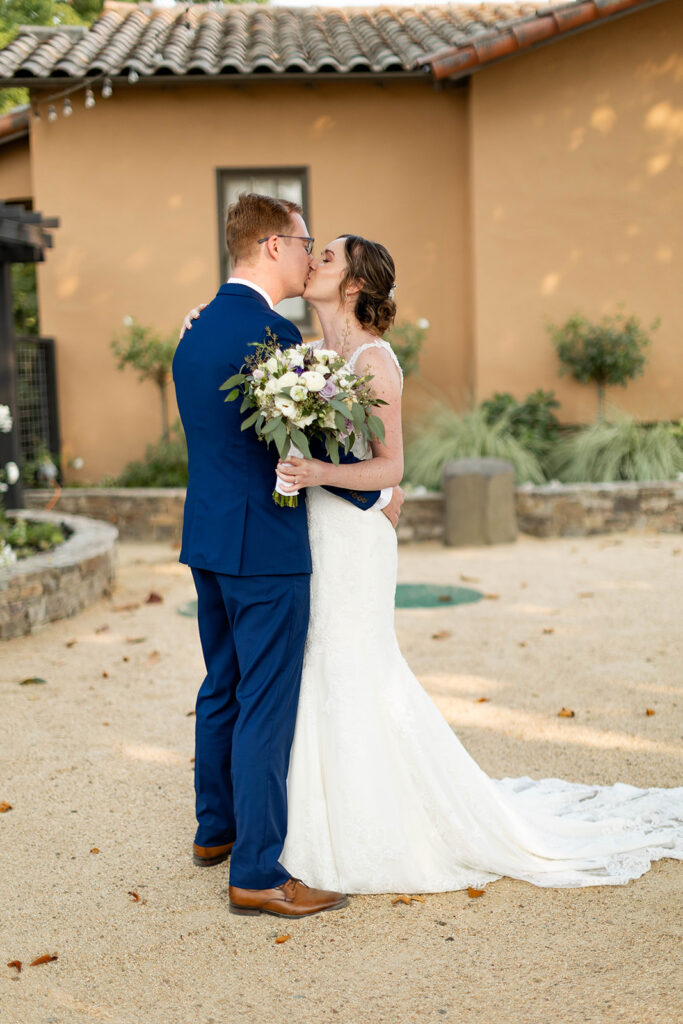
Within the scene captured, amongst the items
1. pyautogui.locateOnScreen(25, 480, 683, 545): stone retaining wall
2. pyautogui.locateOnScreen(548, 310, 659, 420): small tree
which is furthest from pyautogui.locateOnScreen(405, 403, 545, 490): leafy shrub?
pyautogui.locateOnScreen(548, 310, 659, 420): small tree

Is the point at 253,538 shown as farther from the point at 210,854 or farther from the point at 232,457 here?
the point at 210,854

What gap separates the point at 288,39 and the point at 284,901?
11605 mm

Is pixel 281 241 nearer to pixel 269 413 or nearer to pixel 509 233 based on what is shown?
pixel 269 413

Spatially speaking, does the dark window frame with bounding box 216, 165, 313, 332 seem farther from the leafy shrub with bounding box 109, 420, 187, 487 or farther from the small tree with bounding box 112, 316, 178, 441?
the leafy shrub with bounding box 109, 420, 187, 487

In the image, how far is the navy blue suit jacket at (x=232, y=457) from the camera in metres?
2.99

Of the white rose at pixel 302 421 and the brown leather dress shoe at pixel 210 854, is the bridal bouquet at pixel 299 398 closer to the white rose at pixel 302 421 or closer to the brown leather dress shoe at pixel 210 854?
the white rose at pixel 302 421

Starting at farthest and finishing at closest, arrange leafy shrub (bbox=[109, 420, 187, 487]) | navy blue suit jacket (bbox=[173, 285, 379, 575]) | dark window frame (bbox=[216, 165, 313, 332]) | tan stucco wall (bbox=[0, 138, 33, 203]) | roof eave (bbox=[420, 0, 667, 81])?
tan stucco wall (bbox=[0, 138, 33, 203]) < dark window frame (bbox=[216, 165, 313, 332]) < leafy shrub (bbox=[109, 420, 187, 487]) < roof eave (bbox=[420, 0, 667, 81]) < navy blue suit jacket (bbox=[173, 285, 379, 575])

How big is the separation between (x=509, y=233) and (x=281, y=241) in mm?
9066

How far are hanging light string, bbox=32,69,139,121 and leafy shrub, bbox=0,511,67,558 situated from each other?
17.0 ft

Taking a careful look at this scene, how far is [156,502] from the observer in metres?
10.5

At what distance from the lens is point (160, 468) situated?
37.4 ft

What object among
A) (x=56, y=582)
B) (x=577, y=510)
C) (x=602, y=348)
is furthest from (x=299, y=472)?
(x=602, y=348)

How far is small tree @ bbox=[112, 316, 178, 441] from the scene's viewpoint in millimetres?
11453

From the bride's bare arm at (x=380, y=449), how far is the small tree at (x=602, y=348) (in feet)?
27.9
